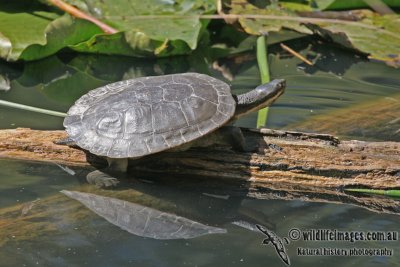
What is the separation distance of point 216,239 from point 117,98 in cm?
113

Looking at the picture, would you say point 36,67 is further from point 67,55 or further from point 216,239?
point 216,239

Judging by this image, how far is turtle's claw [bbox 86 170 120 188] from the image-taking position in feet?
13.6

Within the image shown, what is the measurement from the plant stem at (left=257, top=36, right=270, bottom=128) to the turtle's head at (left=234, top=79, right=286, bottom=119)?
0.98 ft

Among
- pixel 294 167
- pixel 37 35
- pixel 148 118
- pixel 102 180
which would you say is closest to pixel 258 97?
pixel 294 167

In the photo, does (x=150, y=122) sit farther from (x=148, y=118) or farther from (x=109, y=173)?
(x=109, y=173)

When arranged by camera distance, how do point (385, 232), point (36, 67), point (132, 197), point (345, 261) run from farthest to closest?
point (36, 67) → point (132, 197) → point (385, 232) → point (345, 261)

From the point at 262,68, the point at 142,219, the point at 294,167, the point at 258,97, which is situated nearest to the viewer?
the point at 142,219

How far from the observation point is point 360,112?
206 inches

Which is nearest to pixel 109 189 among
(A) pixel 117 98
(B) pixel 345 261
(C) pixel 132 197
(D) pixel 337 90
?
(C) pixel 132 197

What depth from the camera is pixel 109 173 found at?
13.9ft

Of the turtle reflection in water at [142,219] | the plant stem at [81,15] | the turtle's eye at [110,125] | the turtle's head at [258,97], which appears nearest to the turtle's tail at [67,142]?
the turtle's eye at [110,125]

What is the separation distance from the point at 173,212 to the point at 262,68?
2.05 m

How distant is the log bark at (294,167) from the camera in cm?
402

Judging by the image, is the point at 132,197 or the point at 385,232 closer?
the point at 385,232
